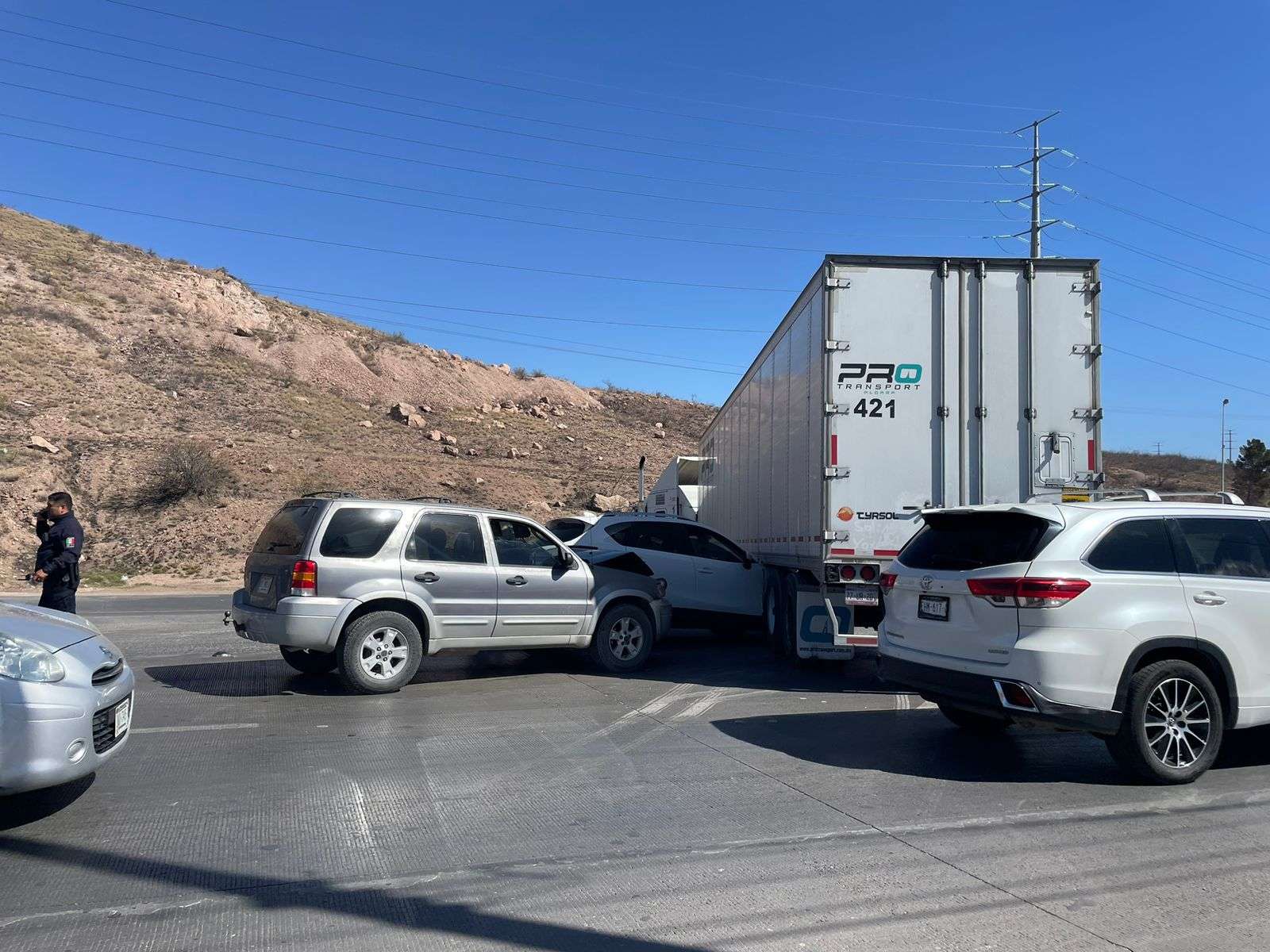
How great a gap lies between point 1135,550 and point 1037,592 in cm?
91

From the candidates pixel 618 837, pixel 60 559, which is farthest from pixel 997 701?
pixel 60 559

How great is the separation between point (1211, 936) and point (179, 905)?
442 cm

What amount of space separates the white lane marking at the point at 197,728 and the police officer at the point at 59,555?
11.8 feet

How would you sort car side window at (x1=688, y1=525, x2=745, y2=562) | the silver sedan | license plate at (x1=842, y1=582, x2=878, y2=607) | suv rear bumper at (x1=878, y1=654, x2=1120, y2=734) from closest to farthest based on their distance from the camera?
the silver sedan, suv rear bumper at (x1=878, y1=654, x2=1120, y2=734), license plate at (x1=842, y1=582, x2=878, y2=607), car side window at (x1=688, y1=525, x2=745, y2=562)

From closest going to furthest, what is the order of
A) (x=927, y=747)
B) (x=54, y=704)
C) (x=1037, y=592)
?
(x=54, y=704), (x=1037, y=592), (x=927, y=747)

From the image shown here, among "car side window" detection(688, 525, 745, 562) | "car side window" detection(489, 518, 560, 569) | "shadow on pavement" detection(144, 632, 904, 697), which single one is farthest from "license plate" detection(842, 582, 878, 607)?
"car side window" detection(688, 525, 745, 562)

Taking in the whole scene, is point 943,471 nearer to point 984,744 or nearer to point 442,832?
point 984,744

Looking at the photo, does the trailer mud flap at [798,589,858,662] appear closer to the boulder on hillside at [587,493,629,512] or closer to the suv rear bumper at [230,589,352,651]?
the suv rear bumper at [230,589,352,651]

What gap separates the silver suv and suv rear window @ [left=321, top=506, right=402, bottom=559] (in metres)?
0.01

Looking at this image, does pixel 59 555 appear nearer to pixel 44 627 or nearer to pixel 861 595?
pixel 44 627

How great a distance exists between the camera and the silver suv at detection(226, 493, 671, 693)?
9.25 m

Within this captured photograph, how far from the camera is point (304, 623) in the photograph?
9.11 meters

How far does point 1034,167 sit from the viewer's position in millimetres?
38594

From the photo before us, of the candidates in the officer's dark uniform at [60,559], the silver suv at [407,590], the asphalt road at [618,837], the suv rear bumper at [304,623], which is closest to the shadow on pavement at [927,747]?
the asphalt road at [618,837]
